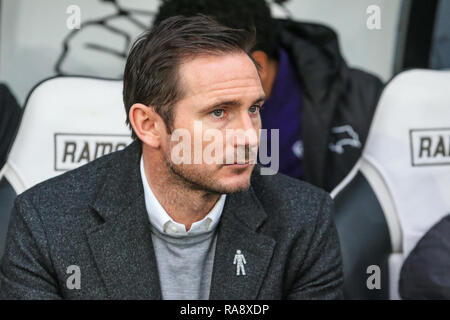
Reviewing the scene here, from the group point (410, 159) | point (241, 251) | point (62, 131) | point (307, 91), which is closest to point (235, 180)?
point (241, 251)

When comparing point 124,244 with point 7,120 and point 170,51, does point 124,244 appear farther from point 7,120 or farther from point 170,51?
point 7,120

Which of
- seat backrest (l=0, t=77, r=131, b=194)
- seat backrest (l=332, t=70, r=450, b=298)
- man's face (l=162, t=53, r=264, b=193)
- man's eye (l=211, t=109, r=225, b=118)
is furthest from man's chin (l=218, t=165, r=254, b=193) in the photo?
seat backrest (l=332, t=70, r=450, b=298)

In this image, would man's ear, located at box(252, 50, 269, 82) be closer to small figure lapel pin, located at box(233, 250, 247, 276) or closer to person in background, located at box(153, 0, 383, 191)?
person in background, located at box(153, 0, 383, 191)

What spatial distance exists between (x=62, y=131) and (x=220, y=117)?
0.49 metres

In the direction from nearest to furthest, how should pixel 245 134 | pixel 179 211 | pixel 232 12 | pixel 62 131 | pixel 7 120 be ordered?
pixel 245 134 < pixel 179 211 < pixel 62 131 < pixel 7 120 < pixel 232 12

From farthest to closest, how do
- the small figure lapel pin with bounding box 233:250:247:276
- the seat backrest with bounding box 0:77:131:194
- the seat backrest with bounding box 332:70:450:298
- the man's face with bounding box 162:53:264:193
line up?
the seat backrest with bounding box 332:70:450:298
the seat backrest with bounding box 0:77:131:194
the small figure lapel pin with bounding box 233:250:247:276
the man's face with bounding box 162:53:264:193

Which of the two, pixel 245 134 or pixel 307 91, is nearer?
pixel 245 134

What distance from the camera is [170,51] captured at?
132 centimetres

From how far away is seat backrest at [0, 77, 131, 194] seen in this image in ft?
5.25

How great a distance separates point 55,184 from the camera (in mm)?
1390

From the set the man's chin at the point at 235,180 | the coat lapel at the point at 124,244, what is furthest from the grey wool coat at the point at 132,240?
the man's chin at the point at 235,180

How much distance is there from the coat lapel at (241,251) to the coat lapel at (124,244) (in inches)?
5.3

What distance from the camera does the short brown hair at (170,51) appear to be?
1311mm

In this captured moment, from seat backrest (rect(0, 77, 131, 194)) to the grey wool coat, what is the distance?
16cm
